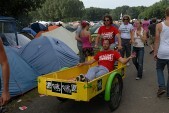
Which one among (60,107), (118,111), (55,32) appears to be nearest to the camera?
(118,111)

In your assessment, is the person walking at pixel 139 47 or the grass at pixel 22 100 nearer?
the grass at pixel 22 100

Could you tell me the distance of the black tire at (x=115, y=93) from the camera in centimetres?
582

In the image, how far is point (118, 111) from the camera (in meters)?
5.88

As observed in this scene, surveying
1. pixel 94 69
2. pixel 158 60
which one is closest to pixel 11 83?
pixel 94 69

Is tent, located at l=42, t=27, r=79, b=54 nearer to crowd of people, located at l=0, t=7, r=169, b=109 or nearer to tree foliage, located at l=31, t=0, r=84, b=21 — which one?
crowd of people, located at l=0, t=7, r=169, b=109

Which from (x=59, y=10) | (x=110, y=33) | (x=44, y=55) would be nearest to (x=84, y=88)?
(x=110, y=33)

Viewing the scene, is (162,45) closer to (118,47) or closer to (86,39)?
(118,47)

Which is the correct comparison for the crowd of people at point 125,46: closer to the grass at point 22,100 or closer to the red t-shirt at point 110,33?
the red t-shirt at point 110,33

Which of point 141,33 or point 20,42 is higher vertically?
point 141,33

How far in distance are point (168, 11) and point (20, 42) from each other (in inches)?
295

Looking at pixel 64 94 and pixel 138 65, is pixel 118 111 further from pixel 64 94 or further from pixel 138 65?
pixel 138 65

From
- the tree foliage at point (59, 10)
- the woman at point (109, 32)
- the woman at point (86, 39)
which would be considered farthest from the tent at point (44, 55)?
the tree foliage at point (59, 10)

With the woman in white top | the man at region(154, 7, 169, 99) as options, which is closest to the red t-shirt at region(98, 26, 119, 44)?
the woman in white top

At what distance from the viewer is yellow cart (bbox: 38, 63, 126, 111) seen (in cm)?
516
